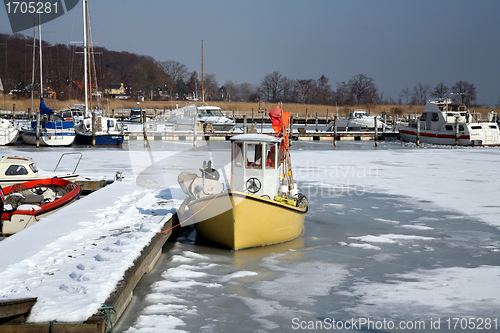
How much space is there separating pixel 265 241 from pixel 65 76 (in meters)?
108

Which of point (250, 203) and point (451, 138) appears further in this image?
point (451, 138)

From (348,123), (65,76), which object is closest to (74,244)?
(348,123)

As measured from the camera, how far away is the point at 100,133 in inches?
1256

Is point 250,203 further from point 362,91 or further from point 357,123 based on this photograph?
point 362,91

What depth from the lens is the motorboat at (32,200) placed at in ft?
33.1

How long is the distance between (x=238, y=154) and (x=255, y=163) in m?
0.45

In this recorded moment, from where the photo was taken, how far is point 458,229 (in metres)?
10.6

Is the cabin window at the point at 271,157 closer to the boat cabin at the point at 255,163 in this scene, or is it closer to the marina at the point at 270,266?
the boat cabin at the point at 255,163

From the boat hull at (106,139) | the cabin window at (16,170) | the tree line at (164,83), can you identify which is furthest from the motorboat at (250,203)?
the tree line at (164,83)

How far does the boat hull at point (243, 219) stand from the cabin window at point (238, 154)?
1.36 m

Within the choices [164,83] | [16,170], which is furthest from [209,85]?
[16,170]

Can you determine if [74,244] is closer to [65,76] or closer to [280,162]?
[280,162]

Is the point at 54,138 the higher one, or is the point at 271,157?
the point at 271,157

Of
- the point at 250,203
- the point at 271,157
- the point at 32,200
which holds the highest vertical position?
the point at 271,157
